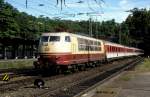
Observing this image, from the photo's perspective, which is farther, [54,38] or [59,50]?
[54,38]

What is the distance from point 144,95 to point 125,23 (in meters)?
118

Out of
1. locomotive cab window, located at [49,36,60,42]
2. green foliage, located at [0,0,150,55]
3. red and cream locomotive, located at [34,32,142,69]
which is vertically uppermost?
green foliage, located at [0,0,150,55]

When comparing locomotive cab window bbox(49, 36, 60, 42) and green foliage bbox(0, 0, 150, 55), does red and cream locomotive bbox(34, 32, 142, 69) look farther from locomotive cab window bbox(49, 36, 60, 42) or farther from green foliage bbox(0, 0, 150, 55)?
green foliage bbox(0, 0, 150, 55)

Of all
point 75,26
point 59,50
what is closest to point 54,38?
point 59,50

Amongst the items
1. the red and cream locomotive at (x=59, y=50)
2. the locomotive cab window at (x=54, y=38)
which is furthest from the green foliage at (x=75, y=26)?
the locomotive cab window at (x=54, y=38)

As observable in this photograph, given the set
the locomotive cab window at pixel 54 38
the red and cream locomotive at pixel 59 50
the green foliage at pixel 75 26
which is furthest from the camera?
the green foliage at pixel 75 26

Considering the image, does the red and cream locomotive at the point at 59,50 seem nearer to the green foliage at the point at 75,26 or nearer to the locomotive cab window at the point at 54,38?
the locomotive cab window at the point at 54,38

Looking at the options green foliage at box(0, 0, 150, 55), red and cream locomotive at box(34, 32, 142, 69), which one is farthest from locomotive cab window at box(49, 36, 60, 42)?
green foliage at box(0, 0, 150, 55)

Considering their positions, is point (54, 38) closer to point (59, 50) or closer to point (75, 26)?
point (59, 50)

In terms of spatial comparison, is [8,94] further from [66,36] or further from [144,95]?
[66,36]

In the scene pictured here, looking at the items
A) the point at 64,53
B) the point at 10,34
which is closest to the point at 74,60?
the point at 64,53

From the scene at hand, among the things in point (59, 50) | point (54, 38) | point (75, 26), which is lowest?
point (59, 50)

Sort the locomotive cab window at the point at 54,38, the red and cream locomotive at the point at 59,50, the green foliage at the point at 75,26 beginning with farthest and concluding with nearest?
the green foliage at the point at 75,26, the locomotive cab window at the point at 54,38, the red and cream locomotive at the point at 59,50

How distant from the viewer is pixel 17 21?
279 ft
